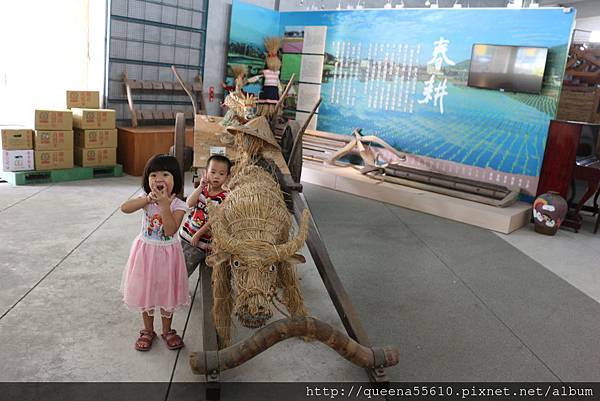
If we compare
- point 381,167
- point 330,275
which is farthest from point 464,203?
point 330,275

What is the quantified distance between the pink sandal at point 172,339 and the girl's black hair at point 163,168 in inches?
30.8

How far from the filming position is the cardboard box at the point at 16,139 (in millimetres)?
5598

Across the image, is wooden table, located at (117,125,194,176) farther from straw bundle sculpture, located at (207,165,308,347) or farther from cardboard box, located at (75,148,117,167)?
straw bundle sculpture, located at (207,165,308,347)

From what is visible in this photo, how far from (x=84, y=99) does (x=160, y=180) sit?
4.71 metres

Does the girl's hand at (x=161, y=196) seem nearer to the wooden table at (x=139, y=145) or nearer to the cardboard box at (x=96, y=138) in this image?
the cardboard box at (x=96, y=138)

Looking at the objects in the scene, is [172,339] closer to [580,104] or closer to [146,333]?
[146,333]

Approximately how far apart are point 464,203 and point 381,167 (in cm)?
149

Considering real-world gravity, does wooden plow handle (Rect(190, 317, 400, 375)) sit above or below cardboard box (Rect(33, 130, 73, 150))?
below

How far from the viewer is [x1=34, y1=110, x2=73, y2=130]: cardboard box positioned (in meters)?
5.82

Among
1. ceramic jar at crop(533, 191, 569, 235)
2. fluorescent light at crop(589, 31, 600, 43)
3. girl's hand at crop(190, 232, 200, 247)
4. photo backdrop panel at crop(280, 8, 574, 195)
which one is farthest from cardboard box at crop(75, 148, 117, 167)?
fluorescent light at crop(589, 31, 600, 43)

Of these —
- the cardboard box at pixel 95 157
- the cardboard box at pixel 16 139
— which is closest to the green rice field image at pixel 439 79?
the cardboard box at pixel 95 157

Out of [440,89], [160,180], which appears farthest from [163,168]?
[440,89]

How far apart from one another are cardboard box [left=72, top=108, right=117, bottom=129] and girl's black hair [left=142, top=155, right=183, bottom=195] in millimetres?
4187

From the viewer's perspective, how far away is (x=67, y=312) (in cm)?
296
